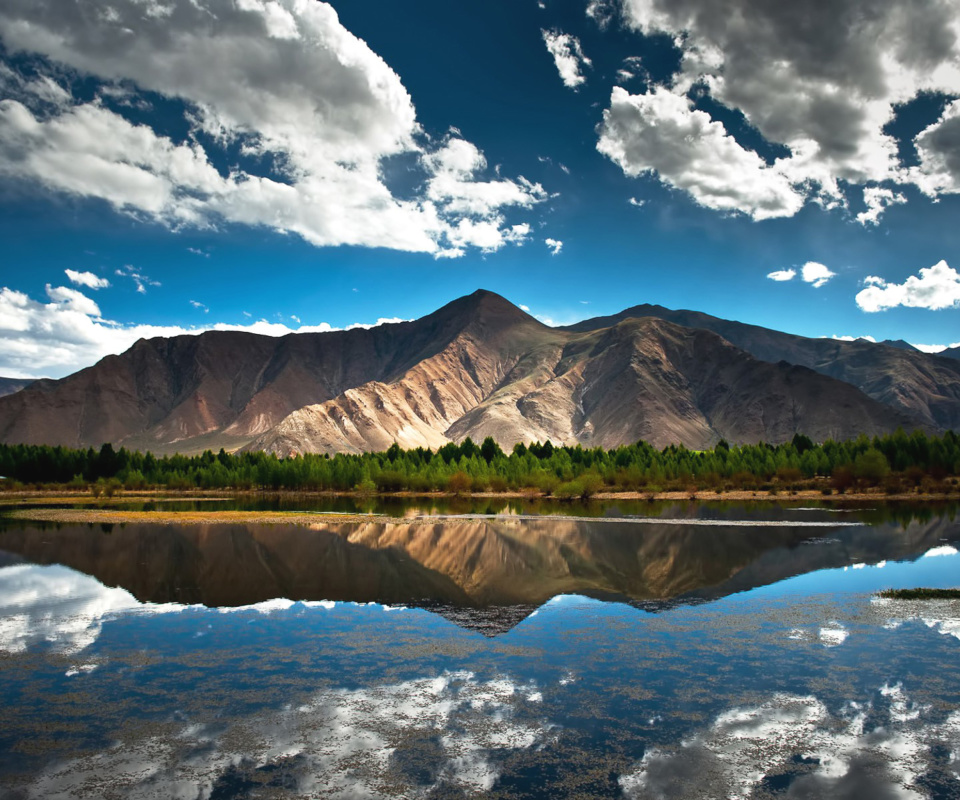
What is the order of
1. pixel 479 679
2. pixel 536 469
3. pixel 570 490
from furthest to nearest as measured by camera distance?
pixel 536 469, pixel 570 490, pixel 479 679

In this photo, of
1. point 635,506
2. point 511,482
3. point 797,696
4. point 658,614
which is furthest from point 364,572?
point 511,482

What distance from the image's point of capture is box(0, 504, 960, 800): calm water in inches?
464

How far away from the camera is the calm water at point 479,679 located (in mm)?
11789

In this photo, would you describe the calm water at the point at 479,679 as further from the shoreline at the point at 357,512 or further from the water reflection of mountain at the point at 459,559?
the shoreline at the point at 357,512

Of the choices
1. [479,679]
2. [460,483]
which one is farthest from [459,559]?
[460,483]

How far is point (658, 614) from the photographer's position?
965 inches

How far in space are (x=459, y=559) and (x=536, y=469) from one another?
85.5 metres

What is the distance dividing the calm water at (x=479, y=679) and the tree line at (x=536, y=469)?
75.5 m

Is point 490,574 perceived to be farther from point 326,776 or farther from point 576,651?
point 326,776

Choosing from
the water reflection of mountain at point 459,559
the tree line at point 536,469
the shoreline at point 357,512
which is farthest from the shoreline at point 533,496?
the water reflection of mountain at point 459,559

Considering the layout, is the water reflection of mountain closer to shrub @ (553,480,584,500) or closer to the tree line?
shrub @ (553,480,584,500)

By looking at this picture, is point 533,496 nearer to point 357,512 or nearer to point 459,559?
point 357,512

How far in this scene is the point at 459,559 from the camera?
126ft

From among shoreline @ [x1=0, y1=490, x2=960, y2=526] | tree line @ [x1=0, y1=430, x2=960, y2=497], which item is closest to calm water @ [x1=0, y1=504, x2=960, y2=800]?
shoreline @ [x1=0, y1=490, x2=960, y2=526]
